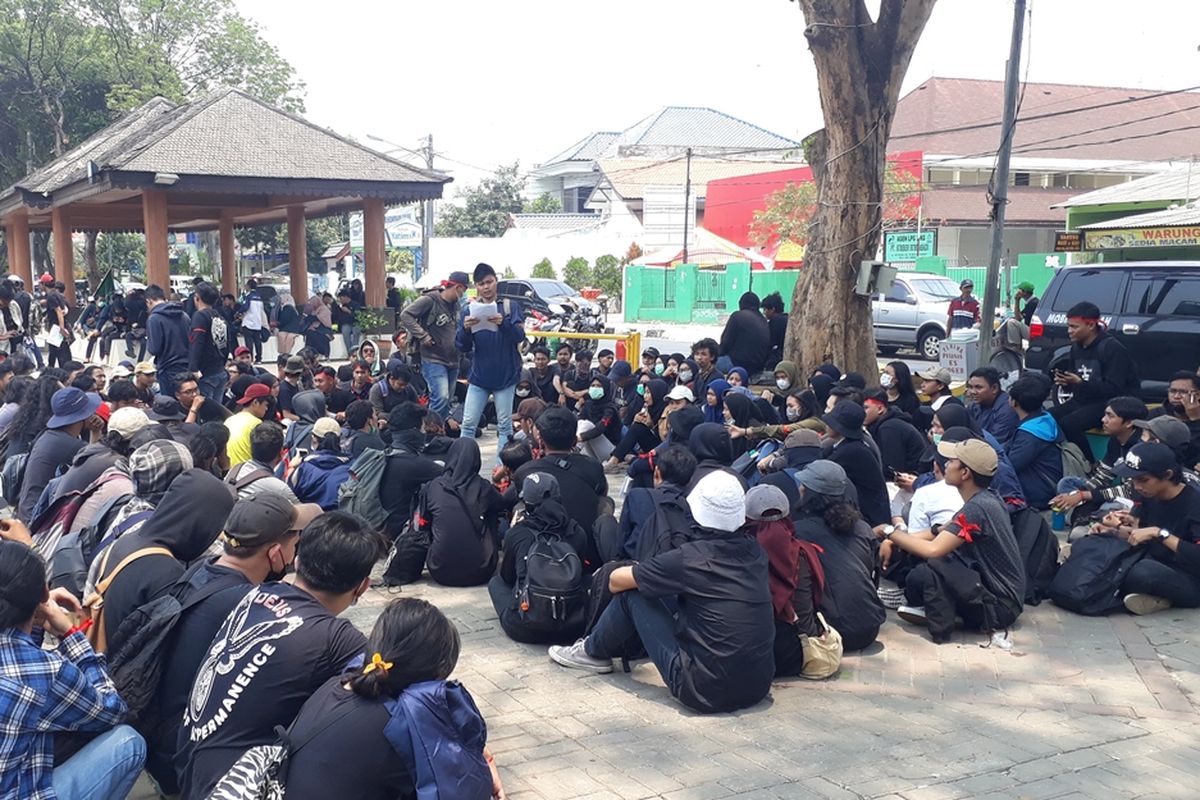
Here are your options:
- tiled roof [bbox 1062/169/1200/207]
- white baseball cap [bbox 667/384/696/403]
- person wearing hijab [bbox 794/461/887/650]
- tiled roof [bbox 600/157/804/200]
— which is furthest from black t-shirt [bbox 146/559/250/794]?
tiled roof [bbox 600/157/804/200]

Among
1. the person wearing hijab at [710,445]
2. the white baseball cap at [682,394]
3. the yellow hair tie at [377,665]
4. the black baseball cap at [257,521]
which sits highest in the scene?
the black baseball cap at [257,521]

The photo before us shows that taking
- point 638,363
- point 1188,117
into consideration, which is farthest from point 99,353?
point 1188,117

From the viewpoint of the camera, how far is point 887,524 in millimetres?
6855

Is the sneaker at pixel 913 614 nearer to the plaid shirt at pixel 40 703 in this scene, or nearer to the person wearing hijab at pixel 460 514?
the person wearing hijab at pixel 460 514

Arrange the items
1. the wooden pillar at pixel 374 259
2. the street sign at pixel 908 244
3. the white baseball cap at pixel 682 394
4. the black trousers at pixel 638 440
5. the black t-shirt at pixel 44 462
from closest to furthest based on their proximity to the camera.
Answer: the black t-shirt at pixel 44 462, the white baseball cap at pixel 682 394, the black trousers at pixel 638 440, the street sign at pixel 908 244, the wooden pillar at pixel 374 259

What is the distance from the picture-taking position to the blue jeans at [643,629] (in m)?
5.13

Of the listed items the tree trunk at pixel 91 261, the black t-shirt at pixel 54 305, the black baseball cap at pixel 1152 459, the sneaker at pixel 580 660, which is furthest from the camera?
the tree trunk at pixel 91 261

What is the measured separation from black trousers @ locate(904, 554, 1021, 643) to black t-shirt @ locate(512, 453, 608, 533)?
6.35 feet

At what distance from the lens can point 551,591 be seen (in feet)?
19.0

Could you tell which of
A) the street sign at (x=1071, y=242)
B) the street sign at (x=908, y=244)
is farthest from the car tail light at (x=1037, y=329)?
the street sign at (x=1071, y=242)

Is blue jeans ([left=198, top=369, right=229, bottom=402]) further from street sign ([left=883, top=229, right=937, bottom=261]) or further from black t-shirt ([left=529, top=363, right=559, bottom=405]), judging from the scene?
street sign ([left=883, top=229, right=937, bottom=261])

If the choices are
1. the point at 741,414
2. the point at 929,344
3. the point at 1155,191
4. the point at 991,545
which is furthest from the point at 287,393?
the point at 1155,191

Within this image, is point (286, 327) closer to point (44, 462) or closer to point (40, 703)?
point (44, 462)

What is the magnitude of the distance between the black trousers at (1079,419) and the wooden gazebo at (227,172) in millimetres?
13091
